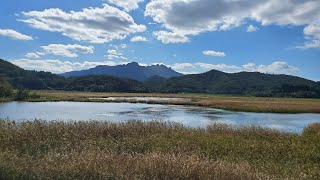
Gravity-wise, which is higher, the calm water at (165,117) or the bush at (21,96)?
the bush at (21,96)

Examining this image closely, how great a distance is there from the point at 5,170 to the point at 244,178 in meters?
7.11

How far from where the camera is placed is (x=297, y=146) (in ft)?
72.4

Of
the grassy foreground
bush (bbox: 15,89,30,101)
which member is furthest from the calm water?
bush (bbox: 15,89,30,101)

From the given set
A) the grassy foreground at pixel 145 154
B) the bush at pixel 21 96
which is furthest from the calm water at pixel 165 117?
the bush at pixel 21 96

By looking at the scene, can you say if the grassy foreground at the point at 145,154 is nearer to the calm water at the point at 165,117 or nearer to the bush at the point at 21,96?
the calm water at the point at 165,117

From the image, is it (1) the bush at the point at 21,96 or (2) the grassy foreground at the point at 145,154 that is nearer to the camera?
(2) the grassy foreground at the point at 145,154

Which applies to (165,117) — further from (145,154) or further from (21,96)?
(21,96)

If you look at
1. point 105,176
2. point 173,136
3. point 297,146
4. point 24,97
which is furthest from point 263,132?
point 24,97

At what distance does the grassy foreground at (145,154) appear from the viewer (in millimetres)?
11727

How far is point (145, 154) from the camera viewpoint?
16.2 meters

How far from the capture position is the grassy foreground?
11727 mm

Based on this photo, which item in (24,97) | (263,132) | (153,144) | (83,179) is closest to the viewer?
(83,179)

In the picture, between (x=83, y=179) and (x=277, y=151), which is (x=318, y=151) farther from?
(x=83, y=179)

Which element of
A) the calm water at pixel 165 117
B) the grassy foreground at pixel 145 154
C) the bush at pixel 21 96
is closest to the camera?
the grassy foreground at pixel 145 154
